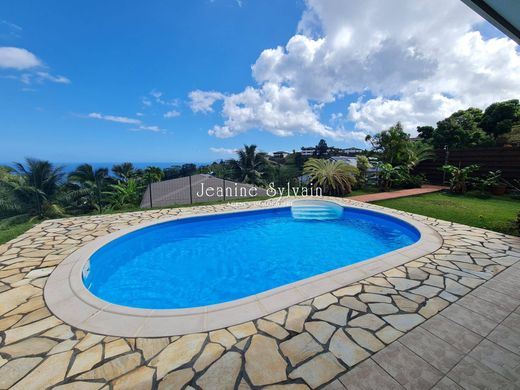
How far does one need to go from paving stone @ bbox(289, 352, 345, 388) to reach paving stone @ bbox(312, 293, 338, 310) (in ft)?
2.21

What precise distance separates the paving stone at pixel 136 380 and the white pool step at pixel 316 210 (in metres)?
6.54

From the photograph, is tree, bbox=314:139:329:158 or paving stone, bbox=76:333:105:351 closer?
paving stone, bbox=76:333:105:351

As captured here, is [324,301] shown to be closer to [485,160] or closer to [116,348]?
[116,348]

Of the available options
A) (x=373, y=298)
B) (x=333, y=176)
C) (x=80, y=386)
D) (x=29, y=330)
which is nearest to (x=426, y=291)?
(x=373, y=298)

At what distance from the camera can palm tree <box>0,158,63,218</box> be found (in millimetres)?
8273

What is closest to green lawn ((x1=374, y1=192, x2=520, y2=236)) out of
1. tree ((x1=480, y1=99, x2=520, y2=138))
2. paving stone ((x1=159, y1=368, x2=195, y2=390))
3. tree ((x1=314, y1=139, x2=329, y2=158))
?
paving stone ((x1=159, y1=368, x2=195, y2=390))

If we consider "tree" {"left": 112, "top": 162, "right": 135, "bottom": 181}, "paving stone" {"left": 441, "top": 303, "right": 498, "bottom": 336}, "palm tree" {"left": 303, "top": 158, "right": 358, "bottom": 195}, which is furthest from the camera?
"tree" {"left": 112, "top": 162, "right": 135, "bottom": 181}

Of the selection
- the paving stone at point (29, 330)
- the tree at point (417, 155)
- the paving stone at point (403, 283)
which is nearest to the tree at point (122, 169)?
the paving stone at point (29, 330)

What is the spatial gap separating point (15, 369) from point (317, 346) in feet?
7.96

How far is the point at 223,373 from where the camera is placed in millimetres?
1635

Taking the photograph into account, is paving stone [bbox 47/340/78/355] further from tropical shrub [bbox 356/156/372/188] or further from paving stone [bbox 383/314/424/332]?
tropical shrub [bbox 356/156/372/188]

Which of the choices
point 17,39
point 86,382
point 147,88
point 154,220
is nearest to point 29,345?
point 86,382

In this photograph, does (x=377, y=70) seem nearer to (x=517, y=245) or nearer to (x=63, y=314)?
(x=517, y=245)

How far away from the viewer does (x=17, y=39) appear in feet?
31.8
